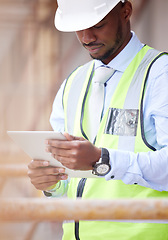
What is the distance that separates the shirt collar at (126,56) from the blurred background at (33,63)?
1075 mm

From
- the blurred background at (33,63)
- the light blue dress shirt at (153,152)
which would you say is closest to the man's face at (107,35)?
the light blue dress shirt at (153,152)

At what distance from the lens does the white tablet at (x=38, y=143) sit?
1.18 m

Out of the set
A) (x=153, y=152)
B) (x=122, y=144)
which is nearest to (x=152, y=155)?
(x=153, y=152)

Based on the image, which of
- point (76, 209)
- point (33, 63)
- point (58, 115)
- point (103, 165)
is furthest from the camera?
point (33, 63)

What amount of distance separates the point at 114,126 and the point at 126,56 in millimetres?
215

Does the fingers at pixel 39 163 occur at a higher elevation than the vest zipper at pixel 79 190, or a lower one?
higher

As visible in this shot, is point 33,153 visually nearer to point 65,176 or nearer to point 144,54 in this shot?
point 65,176

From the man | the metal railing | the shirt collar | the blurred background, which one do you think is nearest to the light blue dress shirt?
the man

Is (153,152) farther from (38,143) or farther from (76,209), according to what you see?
(76,209)

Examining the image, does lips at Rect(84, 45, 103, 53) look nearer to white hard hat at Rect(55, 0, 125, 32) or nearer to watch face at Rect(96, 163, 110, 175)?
white hard hat at Rect(55, 0, 125, 32)

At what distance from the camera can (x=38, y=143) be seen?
1.21 metres

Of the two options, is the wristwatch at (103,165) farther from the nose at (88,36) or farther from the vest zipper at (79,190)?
the nose at (88,36)

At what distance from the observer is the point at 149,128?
1280 mm

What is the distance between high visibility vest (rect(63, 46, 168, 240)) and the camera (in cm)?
126
